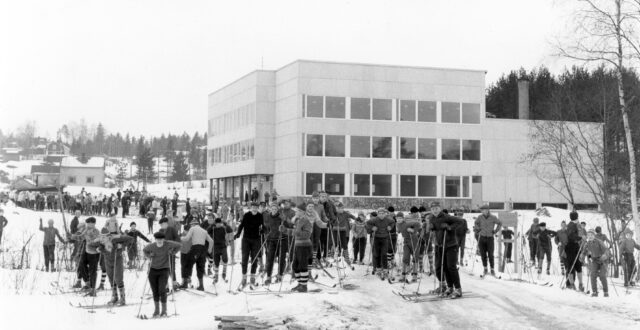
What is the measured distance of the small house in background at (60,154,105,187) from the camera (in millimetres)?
107125

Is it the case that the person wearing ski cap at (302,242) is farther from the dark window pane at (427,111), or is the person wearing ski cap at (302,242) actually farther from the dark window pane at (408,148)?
the dark window pane at (427,111)

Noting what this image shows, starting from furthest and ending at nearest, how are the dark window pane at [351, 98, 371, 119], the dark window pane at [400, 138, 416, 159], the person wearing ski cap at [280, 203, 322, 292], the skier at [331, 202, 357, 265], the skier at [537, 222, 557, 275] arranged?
the dark window pane at [400, 138, 416, 159]
the dark window pane at [351, 98, 371, 119]
the skier at [537, 222, 557, 275]
the skier at [331, 202, 357, 265]
the person wearing ski cap at [280, 203, 322, 292]

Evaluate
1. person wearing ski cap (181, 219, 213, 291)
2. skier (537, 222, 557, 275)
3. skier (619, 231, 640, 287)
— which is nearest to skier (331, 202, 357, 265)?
person wearing ski cap (181, 219, 213, 291)

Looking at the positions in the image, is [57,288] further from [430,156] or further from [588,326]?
[430,156]

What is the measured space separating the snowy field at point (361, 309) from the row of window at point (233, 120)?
35.1 m

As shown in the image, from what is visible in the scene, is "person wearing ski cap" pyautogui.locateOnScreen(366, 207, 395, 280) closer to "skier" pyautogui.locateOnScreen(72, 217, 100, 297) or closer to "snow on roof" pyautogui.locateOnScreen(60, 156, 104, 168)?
"skier" pyautogui.locateOnScreen(72, 217, 100, 297)

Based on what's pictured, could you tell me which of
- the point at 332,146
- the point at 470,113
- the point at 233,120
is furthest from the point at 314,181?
the point at 470,113

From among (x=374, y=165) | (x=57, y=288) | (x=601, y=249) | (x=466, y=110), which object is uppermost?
(x=466, y=110)

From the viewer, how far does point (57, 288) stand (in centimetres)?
1752

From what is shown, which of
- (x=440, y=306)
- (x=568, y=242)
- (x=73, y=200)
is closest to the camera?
(x=440, y=306)

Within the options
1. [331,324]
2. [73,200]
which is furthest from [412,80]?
[331,324]

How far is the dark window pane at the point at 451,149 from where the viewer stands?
49594 millimetres

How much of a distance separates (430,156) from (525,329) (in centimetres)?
3806

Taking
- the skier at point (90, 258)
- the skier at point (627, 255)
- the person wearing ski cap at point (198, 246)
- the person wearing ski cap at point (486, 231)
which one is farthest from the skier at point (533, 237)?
the skier at point (90, 258)
